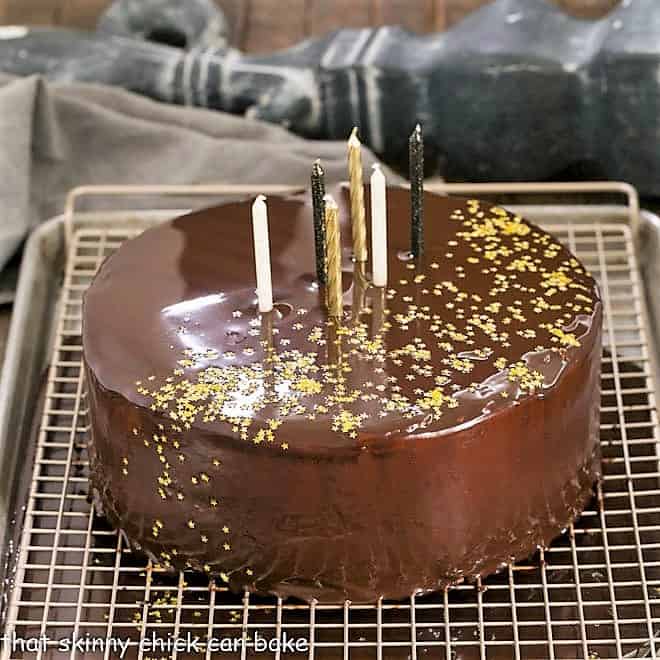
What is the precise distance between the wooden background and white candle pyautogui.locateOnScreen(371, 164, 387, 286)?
3.87 ft

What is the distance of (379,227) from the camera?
1.69 meters

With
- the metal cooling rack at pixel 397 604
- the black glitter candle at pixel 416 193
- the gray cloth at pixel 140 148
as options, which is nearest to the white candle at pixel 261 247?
the black glitter candle at pixel 416 193

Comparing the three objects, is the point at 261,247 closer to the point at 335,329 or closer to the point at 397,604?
the point at 335,329

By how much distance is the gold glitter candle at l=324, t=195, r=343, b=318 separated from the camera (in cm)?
163

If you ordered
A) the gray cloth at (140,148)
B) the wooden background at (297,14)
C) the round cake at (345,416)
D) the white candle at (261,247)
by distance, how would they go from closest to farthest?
the round cake at (345,416), the white candle at (261,247), the gray cloth at (140,148), the wooden background at (297,14)

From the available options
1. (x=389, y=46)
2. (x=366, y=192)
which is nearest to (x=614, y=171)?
(x=389, y=46)

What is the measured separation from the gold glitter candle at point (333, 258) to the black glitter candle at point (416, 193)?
0.44 feet

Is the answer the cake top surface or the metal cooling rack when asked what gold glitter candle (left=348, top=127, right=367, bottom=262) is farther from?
the metal cooling rack

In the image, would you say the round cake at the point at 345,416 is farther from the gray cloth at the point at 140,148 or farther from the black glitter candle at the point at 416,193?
the gray cloth at the point at 140,148

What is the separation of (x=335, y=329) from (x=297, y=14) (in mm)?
1401

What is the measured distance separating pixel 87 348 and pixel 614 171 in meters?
1.11

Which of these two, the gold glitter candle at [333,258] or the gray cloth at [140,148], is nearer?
the gold glitter candle at [333,258]

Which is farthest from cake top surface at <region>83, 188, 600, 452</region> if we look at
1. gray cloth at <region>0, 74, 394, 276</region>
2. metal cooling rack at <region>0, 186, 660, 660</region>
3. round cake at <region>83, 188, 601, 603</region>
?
gray cloth at <region>0, 74, 394, 276</region>

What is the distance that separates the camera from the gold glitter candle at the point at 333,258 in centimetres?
163
